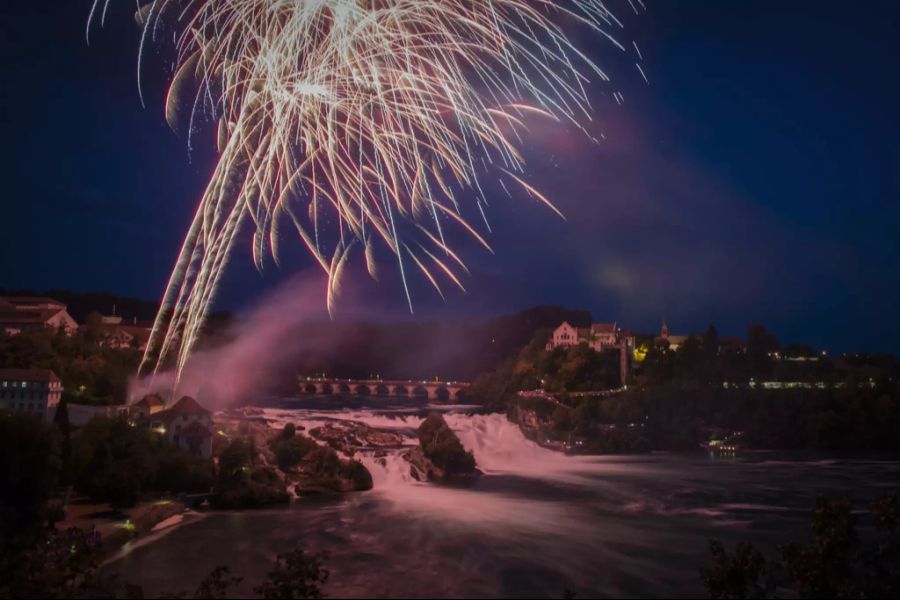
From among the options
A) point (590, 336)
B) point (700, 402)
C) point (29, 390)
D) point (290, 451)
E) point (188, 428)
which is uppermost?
point (590, 336)

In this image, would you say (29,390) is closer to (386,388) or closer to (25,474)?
(25,474)

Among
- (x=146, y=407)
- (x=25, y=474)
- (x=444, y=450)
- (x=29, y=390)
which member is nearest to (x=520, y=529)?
(x=444, y=450)

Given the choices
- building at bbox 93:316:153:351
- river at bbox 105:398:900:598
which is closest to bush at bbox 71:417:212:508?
river at bbox 105:398:900:598

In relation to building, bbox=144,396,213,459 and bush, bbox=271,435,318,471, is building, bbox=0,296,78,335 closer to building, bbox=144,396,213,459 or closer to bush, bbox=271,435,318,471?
building, bbox=144,396,213,459

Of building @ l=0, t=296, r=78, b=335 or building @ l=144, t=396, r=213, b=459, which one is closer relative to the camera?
building @ l=144, t=396, r=213, b=459

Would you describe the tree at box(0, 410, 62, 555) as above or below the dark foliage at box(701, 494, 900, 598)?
below

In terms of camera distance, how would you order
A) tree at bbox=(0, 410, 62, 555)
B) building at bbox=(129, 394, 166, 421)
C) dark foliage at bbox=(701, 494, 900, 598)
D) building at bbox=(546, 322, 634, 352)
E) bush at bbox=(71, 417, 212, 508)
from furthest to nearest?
building at bbox=(546, 322, 634, 352) → building at bbox=(129, 394, 166, 421) → bush at bbox=(71, 417, 212, 508) → tree at bbox=(0, 410, 62, 555) → dark foliage at bbox=(701, 494, 900, 598)

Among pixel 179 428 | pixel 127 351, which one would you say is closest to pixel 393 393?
pixel 127 351
